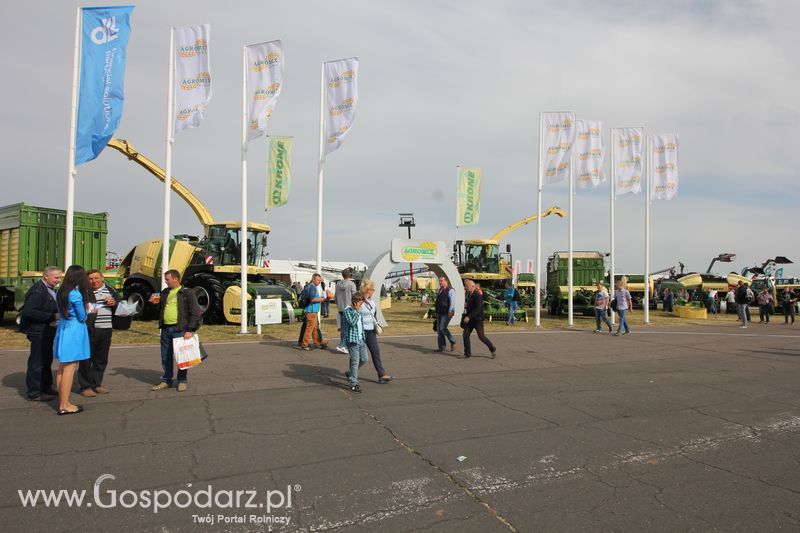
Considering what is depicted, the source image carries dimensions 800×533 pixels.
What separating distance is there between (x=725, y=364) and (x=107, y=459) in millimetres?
10845

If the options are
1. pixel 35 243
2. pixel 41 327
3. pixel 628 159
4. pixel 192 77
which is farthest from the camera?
pixel 628 159

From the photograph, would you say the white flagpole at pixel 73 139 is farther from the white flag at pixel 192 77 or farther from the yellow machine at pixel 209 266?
the yellow machine at pixel 209 266

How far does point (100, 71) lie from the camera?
12320 mm

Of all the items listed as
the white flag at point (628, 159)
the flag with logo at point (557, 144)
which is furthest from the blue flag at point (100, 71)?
the white flag at point (628, 159)

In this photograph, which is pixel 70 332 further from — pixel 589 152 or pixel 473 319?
pixel 589 152

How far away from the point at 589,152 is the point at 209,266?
46.3 feet

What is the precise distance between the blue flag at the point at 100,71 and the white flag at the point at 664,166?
18510 mm

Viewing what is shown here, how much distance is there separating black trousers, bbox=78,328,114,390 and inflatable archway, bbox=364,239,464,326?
33.0ft

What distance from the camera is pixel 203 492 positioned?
4.23m

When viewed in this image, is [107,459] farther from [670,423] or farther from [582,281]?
[582,281]

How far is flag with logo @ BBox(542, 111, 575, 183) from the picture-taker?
19.1 m

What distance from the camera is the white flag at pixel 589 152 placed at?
1994 centimetres

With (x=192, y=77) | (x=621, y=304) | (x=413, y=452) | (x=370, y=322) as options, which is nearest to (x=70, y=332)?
(x=370, y=322)

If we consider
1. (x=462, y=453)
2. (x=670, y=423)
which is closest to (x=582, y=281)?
(x=670, y=423)
